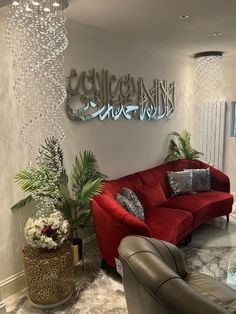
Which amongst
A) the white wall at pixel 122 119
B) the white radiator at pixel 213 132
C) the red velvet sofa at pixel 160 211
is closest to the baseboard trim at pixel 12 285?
the red velvet sofa at pixel 160 211

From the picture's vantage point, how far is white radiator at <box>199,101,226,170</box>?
571cm

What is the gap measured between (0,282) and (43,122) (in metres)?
1.56

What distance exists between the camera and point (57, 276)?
9.00 ft

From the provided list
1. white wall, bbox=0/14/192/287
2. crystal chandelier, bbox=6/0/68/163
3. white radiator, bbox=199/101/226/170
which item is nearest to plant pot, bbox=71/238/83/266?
white wall, bbox=0/14/192/287

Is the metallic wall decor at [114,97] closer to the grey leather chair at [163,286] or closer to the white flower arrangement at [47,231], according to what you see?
the white flower arrangement at [47,231]

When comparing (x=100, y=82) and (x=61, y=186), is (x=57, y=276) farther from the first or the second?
(x=100, y=82)

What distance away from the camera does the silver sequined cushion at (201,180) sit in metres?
4.77

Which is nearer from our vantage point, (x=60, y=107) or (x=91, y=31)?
(x=60, y=107)

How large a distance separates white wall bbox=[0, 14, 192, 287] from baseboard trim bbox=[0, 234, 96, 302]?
0.15 feet

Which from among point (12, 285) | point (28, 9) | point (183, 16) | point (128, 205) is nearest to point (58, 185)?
point (128, 205)

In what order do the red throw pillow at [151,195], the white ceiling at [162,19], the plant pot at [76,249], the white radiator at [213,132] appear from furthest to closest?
the white radiator at [213,132] → the red throw pillow at [151,195] → the plant pot at [76,249] → the white ceiling at [162,19]

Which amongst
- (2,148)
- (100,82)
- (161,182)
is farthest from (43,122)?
(161,182)

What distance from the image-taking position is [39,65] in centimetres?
299

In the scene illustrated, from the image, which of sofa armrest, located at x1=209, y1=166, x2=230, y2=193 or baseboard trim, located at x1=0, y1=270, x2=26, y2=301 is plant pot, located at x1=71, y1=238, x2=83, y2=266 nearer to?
baseboard trim, located at x1=0, y1=270, x2=26, y2=301
